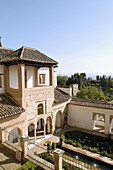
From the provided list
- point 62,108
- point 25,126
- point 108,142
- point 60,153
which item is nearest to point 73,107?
point 62,108

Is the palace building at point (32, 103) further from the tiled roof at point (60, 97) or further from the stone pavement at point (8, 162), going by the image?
the stone pavement at point (8, 162)

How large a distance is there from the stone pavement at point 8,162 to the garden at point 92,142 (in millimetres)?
5389

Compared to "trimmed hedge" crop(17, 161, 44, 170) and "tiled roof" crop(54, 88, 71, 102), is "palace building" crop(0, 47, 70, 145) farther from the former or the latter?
"trimmed hedge" crop(17, 161, 44, 170)

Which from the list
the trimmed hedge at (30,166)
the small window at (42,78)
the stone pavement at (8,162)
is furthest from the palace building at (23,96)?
the small window at (42,78)

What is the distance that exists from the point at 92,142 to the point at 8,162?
7.53 m

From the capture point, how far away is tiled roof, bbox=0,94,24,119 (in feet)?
24.8

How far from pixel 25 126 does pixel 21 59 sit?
16.5 ft

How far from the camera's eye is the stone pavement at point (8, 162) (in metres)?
5.09

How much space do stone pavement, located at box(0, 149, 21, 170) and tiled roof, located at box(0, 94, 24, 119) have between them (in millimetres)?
2175

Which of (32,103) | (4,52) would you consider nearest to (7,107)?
(32,103)

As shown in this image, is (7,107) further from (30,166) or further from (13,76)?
(30,166)

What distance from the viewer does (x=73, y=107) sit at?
14.4 metres

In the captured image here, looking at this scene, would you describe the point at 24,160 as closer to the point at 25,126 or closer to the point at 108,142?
the point at 25,126

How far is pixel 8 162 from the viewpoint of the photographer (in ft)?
17.7
